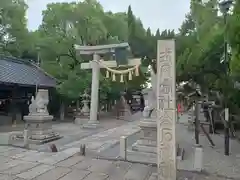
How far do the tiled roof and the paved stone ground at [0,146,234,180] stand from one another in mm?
8788

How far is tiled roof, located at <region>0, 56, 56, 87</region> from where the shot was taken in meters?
17.1

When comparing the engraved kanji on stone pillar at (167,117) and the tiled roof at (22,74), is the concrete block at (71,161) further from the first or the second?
the tiled roof at (22,74)

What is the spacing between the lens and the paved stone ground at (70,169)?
22.0 feet

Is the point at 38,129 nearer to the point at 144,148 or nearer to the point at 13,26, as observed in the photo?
the point at 144,148

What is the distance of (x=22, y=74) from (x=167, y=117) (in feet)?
51.7

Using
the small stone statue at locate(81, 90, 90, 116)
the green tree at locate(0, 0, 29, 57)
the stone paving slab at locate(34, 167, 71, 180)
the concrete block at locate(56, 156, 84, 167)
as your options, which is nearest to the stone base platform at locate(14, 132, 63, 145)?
the concrete block at locate(56, 156, 84, 167)

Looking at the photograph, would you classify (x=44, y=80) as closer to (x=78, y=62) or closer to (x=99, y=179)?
(x=78, y=62)

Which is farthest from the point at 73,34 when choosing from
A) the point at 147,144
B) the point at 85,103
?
the point at 147,144

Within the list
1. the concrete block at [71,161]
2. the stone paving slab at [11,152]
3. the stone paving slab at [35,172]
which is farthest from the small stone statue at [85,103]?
the stone paving slab at [35,172]

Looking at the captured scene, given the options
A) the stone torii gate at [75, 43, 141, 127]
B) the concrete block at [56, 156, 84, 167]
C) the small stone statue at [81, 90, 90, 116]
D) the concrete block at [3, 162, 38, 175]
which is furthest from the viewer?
the small stone statue at [81, 90, 90, 116]

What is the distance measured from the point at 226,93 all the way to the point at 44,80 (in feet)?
49.1

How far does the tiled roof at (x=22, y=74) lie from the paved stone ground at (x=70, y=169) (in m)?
8.79

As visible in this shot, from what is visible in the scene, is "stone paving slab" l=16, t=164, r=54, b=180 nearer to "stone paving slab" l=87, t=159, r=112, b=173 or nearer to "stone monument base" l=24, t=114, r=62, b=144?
"stone paving slab" l=87, t=159, r=112, b=173

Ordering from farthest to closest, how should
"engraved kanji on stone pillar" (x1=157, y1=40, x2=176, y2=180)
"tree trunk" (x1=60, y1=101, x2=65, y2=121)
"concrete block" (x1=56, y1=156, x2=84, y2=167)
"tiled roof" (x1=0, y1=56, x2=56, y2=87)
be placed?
A: 1. "tree trunk" (x1=60, y1=101, x2=65, y2=121)
2. "tiled roof" (x1=0, y1=56, x2=56, y2=87)
3. "concrete block" (x1=56, y1=156, x2=84, y2=167)
4. "engraved kanji on stone pillar" (x1=157, y1=40, x2=176, y2=180)
